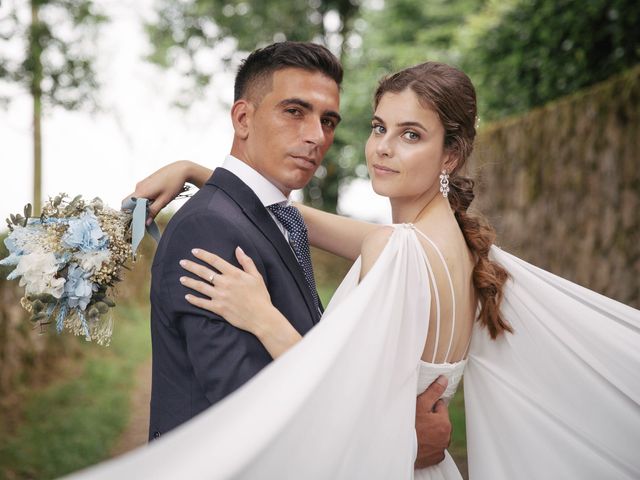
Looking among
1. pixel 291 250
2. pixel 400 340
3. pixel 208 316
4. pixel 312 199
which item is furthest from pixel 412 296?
pixel 312 199

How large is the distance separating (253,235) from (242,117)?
2.30 feet

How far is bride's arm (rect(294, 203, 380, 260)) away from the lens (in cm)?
361

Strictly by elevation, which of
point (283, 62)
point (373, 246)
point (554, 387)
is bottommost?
point (554, 387)

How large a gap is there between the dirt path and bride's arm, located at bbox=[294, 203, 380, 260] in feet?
13.0

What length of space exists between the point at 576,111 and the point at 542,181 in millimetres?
1164

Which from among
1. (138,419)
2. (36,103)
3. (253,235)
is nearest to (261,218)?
(253,235)

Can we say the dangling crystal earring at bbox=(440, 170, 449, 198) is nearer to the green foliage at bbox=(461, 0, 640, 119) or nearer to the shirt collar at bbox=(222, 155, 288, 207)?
the shirt collar at bbox=(222, 155, 288, 207)

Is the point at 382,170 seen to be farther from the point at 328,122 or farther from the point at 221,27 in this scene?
the point at 221,27

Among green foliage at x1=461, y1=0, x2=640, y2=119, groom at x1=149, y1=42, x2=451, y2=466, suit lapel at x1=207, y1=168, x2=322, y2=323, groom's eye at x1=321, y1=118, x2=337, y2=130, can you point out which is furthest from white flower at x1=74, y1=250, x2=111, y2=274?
green foliage at x1=461, y1=0, x2=640, y2=119

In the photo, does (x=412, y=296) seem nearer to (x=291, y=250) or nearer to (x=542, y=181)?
(x=291, y=250)

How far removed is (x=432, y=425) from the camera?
8.56ft

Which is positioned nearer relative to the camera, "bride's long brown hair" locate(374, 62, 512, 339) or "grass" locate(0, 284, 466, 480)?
"bride's long brown hair" locate(374, 62, 512, 339)

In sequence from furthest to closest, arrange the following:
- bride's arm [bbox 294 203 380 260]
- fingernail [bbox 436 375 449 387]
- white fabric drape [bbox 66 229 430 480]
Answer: bride's arm [bbox 294 203 380 260]
fingernail [bbox 436 375 449 387]
white fabric drape [bbox 66 229 430 480]

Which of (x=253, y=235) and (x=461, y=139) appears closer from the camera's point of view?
(x=253, y=235)
